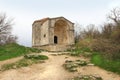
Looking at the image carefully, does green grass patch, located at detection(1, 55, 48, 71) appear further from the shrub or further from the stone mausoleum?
the stone mausoleum

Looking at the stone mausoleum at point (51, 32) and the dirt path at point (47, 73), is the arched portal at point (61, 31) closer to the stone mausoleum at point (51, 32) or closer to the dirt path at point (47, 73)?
the stone mausoleum at point (51, 32)

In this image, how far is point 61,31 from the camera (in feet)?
121

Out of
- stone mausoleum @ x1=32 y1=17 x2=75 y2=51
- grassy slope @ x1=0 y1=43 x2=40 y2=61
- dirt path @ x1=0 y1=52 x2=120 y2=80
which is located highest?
stone mausoleum @ x1=32 y1=17 x2=75 y2=51

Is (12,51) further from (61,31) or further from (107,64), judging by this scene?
(61,31)

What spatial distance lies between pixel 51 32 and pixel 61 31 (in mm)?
4096

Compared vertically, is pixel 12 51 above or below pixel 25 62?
above

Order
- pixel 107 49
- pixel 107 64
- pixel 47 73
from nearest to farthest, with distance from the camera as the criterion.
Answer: pixel 47 73 < pixel 107 64 < pixel 107 49

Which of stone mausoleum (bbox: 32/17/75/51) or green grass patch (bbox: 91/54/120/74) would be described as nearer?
green grass patch (bbox: 91/54/120/74)

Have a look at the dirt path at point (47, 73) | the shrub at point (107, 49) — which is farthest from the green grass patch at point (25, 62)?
the shrub at point (107, 49)

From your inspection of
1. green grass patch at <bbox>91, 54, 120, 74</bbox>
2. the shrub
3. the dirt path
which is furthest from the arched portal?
the dirt path

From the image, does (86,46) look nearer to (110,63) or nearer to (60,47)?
(60,47)

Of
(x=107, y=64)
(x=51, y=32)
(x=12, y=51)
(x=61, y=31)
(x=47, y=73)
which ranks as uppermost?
(x=61, y=31)

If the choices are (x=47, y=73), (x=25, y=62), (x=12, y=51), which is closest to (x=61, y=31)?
(x=12, y=51)

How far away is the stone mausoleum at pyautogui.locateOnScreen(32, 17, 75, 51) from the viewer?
32.8 m
